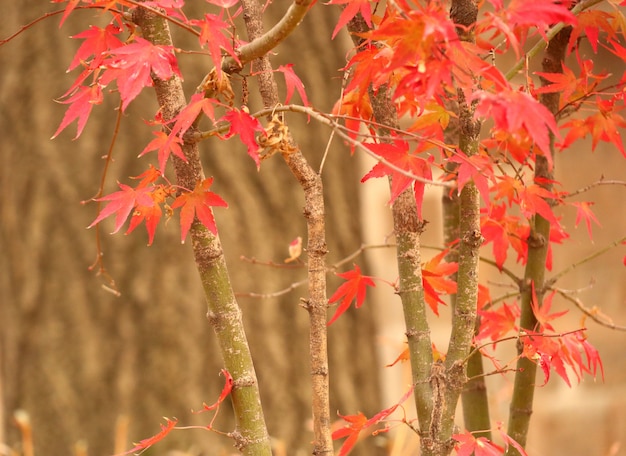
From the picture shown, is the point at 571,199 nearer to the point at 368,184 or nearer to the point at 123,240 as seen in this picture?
the point at 368,184

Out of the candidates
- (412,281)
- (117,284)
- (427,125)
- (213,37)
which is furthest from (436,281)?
(117,284)

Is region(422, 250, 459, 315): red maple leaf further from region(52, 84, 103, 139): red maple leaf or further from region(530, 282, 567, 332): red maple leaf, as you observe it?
region(52, 84, 103, 139): red maple leaf

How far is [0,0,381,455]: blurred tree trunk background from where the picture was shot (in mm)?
2051

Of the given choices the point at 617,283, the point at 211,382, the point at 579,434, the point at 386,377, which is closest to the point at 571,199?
the point at 617,283

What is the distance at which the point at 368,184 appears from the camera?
2.60 meters

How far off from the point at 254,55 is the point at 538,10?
27 cm

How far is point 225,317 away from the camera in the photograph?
917 millimetres

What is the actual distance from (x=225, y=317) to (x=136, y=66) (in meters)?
0.30

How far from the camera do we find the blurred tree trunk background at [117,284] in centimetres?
205

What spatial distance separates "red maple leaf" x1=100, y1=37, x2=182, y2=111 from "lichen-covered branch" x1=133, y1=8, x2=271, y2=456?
0.11m

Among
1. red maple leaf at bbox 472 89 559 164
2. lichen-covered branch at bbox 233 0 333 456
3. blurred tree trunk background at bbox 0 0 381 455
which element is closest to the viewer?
red maple leaf at bbox 472 89 559 164

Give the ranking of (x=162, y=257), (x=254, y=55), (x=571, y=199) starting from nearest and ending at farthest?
(x=254, y=55) < (x=162, y=257) < (x=571, y=199)

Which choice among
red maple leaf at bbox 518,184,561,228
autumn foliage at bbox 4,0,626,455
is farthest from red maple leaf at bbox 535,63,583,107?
red maple leaf at bbox 518,184,561,228

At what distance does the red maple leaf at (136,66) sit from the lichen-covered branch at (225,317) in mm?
111
